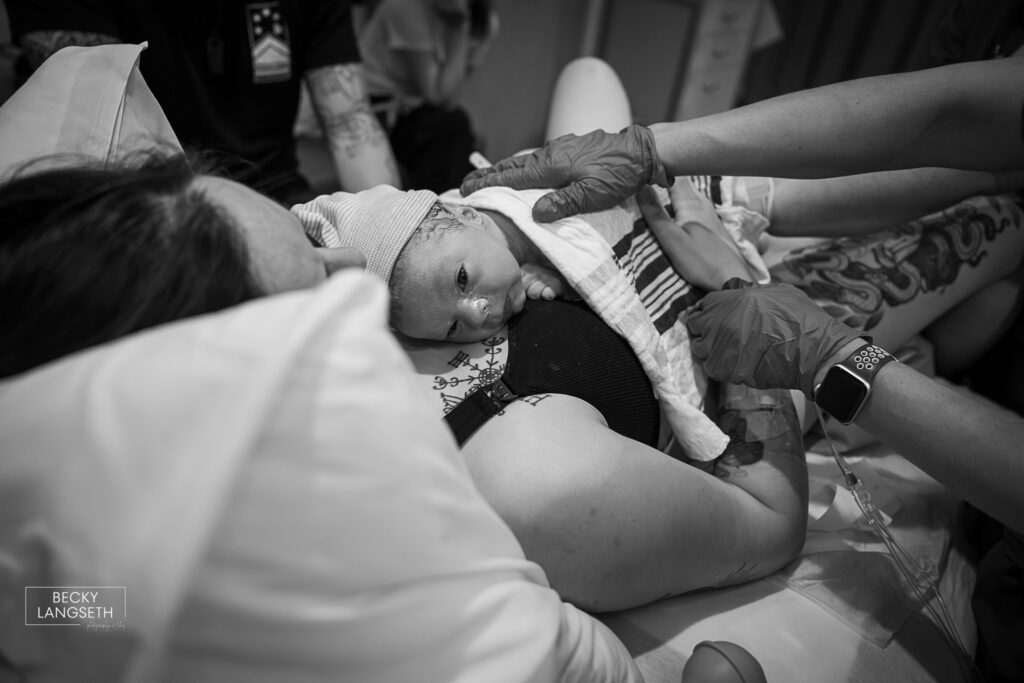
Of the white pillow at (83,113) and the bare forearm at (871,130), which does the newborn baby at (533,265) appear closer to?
the bare forearm at (871,130)

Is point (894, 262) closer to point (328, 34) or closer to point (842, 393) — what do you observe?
point (842, 393)

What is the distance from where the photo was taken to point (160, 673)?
47 centimetres

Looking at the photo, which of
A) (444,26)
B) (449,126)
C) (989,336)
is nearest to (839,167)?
(989,336)

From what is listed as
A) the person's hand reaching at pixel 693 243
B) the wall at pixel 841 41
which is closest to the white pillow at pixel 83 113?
the person's hand reaching at pixel 693 243

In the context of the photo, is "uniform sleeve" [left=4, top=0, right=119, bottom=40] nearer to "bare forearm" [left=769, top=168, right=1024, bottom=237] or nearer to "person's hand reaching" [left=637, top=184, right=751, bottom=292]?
"person's hand reaching" [left=637, top=184, right=751, bottom=292]

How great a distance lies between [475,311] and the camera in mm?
979

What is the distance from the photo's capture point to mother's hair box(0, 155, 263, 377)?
57cm

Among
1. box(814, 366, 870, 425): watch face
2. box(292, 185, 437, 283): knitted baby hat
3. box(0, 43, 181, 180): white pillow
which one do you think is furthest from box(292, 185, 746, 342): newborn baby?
box(814, 366, 870, 425): watch face

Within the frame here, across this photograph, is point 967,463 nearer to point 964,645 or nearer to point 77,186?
point 964,645

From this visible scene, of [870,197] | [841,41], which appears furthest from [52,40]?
[841,41]

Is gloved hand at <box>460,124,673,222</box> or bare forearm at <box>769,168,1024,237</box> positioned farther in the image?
bare forearm at <box>769,168,1024,237</box>

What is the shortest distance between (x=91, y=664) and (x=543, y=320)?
755mm

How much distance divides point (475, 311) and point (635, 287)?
33 centimetres

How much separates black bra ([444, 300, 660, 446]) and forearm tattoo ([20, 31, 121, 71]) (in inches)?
47.3
